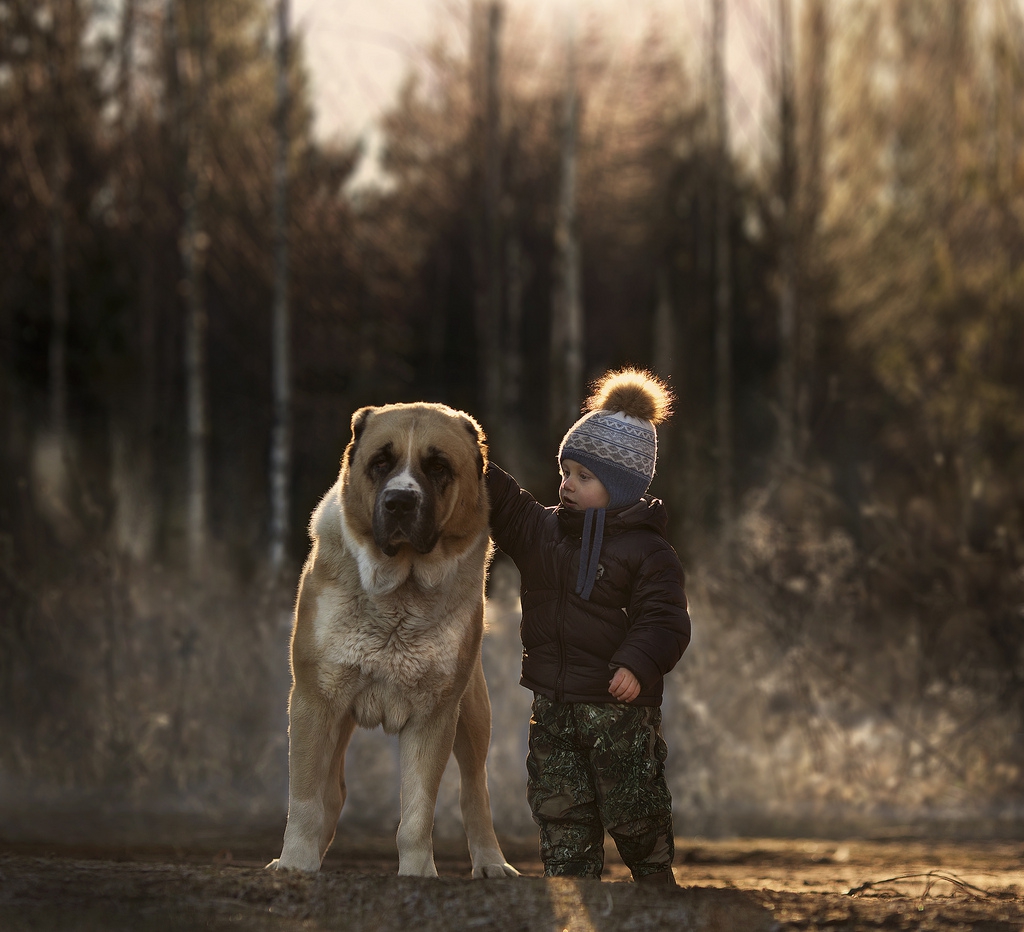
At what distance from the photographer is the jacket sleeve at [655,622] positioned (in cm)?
401

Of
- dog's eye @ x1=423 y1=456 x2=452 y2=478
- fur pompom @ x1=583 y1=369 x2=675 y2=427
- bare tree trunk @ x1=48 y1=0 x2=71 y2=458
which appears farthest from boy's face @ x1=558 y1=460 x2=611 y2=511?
bare tree trunk @ x1=48 y1=0 x2=71 y2=458

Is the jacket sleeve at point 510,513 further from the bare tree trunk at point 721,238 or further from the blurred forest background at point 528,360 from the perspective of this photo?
the bare tree trunk at point 721,238

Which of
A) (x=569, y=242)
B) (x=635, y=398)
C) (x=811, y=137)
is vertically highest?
(x=811, y=137)

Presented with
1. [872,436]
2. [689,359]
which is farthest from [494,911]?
[689,359]

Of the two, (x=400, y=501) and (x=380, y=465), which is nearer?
(x=400, y=501)

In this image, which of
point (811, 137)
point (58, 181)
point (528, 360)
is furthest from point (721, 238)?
point (58, 181)

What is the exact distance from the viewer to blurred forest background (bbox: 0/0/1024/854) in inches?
292

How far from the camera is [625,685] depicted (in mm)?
3961

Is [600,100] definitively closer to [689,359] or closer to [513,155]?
[513,155]

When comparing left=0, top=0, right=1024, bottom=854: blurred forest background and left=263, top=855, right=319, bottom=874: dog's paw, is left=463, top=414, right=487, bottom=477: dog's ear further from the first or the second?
left=0, top=0, right=1024, bottom=854: blurred forest background

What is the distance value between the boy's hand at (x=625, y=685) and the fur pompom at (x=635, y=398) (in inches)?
37.7

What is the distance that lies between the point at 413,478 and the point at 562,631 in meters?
0.79

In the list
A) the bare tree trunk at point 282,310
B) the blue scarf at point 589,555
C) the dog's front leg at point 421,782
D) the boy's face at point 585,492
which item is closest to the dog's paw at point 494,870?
the dog's front leg at point 421,782

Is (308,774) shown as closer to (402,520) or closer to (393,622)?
(393,622)
